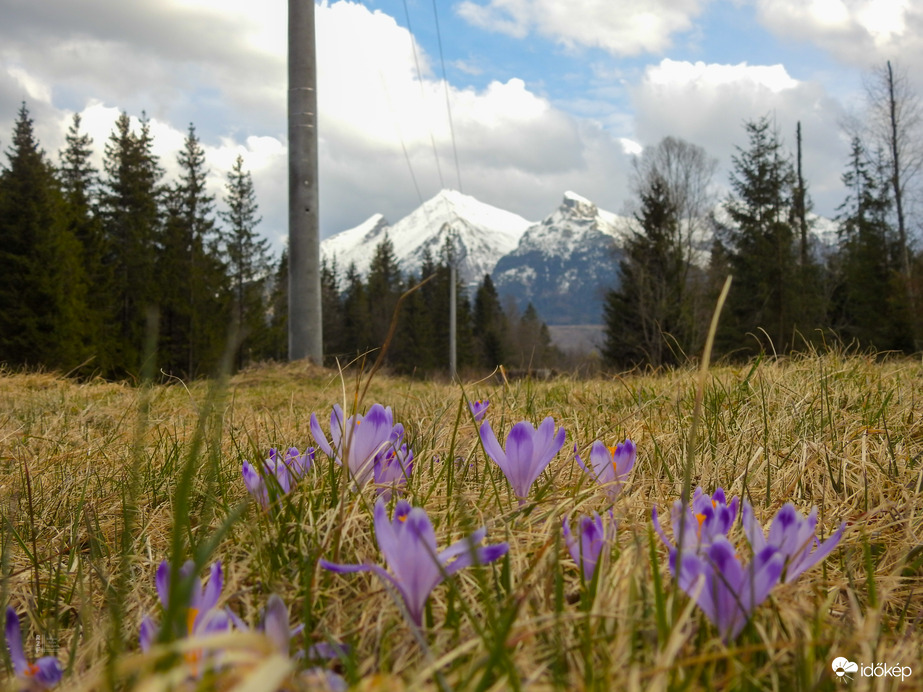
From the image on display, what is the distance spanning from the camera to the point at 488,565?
100 cm

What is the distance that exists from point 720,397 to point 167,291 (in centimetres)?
3158

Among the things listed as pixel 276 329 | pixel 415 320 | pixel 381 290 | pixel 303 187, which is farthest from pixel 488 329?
pixel 303 187

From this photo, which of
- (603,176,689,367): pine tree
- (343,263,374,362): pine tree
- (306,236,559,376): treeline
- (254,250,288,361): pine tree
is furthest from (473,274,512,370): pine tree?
(603,176,689,367): pine tree

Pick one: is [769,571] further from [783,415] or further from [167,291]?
[167,291]

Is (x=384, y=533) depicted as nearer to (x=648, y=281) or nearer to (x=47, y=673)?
(x=47, y=673)

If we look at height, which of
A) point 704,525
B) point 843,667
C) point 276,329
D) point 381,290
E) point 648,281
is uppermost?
point 381,290

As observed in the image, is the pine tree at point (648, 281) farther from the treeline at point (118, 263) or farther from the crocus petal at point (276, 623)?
the crocus petal at point (276, 623)

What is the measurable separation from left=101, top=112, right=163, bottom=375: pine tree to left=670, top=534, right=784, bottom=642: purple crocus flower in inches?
1243

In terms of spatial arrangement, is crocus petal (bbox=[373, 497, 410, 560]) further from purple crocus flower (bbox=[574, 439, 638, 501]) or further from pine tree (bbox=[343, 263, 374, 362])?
pine tree (bbox=[343, 263, 374, 362])

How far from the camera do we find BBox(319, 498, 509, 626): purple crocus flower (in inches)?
27.1

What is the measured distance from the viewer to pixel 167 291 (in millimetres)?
30516

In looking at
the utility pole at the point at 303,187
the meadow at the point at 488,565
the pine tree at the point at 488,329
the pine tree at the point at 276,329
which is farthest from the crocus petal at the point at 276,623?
the pine tree at the point at 488,329

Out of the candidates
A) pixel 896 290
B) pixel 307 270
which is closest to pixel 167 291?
pixel 307 270

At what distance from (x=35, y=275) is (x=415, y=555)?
26.6 metres
